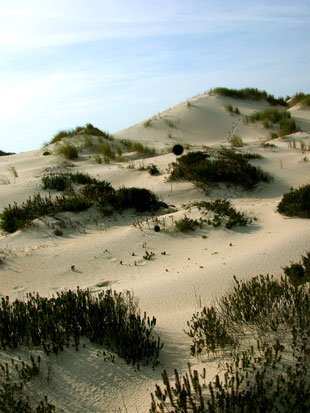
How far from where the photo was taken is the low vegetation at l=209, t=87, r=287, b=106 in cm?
2456

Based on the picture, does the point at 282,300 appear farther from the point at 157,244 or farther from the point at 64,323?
the point at 157,244

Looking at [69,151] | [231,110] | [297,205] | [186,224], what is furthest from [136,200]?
[231,110]

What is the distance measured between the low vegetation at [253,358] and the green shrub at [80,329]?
0.38 meters

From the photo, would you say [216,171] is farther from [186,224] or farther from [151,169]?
[186,224]

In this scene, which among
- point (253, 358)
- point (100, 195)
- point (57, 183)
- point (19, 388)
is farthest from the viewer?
point (57, 183)

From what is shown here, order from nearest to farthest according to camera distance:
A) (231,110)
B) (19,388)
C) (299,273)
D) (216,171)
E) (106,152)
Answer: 1. (19,388)
2. (299,273)
3. (216,171)
4. (106,152)
5. (231,110)

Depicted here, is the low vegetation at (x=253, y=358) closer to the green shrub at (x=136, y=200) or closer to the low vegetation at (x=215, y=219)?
the low vegetation at (x=215, y=219)

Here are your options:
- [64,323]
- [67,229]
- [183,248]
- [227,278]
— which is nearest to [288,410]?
[64,323]

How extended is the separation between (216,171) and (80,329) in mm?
6791

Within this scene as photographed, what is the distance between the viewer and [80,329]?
4094 millimetres

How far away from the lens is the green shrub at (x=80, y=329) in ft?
12.5

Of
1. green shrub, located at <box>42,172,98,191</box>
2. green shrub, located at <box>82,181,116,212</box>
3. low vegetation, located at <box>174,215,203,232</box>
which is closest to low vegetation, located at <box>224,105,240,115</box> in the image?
green shrub, located at <box>42,172,98,191</box>

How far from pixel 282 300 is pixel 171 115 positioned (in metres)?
18.7

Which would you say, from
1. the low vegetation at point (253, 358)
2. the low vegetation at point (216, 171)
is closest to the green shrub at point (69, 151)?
the low vegetation at point (216, 171)
